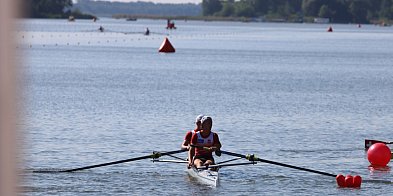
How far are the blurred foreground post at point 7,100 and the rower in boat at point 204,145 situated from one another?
16.9m

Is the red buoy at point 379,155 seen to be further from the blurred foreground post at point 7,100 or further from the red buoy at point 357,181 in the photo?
the blurred foreground post at point 7,100

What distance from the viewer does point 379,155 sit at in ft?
74.0

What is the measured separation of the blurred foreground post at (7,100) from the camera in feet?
4.09

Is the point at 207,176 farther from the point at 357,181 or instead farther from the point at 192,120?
the point at 192,120

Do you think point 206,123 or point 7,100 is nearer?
point 7,100

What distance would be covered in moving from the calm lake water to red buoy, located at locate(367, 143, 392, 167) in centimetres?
37

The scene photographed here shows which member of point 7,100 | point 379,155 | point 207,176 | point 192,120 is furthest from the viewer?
point 192,120

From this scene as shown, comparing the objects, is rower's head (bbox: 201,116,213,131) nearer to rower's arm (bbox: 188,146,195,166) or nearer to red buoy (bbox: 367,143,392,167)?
rower's arm (bbox: 188,146,195,166)

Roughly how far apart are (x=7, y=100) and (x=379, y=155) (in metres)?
21.8

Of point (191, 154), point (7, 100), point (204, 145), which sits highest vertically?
point (7, 100)

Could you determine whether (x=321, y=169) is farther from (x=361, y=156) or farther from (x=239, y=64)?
(x=239, y=64)

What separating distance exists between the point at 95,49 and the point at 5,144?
10453 centimetres

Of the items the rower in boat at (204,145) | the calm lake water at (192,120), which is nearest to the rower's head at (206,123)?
the rower in boat at (204,145)

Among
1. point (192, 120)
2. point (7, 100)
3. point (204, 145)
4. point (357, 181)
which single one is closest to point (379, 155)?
point (357, 181)
